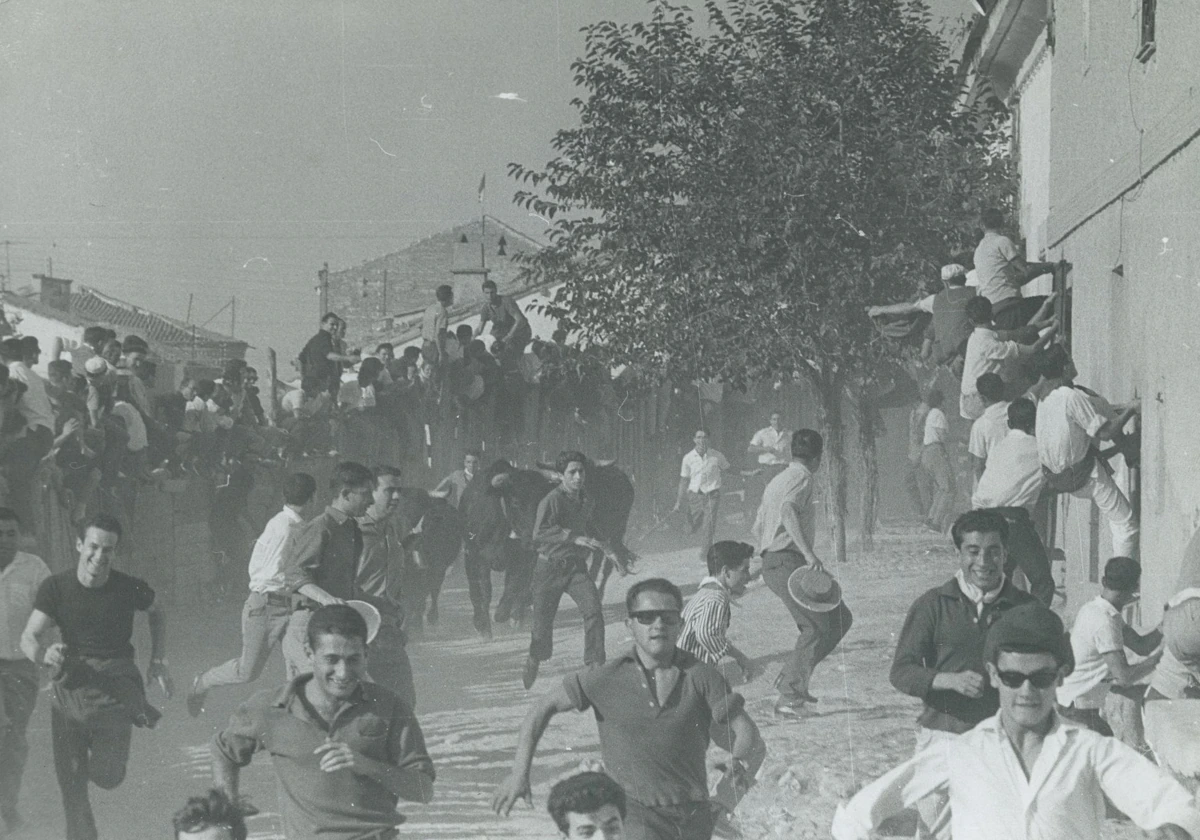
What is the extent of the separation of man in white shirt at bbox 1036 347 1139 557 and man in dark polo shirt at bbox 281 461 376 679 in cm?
346

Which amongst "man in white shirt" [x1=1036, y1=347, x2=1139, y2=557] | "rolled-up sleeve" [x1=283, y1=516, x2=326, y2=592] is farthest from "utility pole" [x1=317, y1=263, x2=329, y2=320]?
"man in white shirt" [x1=1036, y1=347, x2=1139, y2=557]

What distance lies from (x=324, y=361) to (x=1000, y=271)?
464 cm

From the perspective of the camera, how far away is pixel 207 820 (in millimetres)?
4883

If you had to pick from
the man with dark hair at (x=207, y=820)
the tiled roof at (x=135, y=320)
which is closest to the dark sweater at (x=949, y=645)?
the man with dark hair at (x=207, y=820)

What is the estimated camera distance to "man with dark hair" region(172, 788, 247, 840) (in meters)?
4.87

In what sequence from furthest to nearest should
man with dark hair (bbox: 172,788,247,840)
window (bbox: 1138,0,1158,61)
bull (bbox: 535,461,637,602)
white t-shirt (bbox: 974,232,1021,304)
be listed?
bull (bbox: 535,461,637,602) < white t-shirt (bbox: 974,232,1021,304) < window (bbox: 1138,0,1158,61) < man with dark hair (bbox: 172,788,247,840)

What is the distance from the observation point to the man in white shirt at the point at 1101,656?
693cm

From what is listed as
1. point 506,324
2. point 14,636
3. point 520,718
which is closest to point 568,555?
point 520,718

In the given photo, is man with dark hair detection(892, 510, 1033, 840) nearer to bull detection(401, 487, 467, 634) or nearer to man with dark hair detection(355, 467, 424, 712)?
man with dark hair detection(355, 467, 424, 712)

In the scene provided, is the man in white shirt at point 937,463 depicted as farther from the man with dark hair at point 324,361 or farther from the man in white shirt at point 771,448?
the man with dark hair at point 324,361

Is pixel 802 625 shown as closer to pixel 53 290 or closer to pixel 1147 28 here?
pixel 1147 28

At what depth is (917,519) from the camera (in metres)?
11.2

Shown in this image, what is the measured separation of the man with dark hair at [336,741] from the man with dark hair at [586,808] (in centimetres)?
70

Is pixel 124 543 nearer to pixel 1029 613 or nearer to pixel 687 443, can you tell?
pixel 687 443
